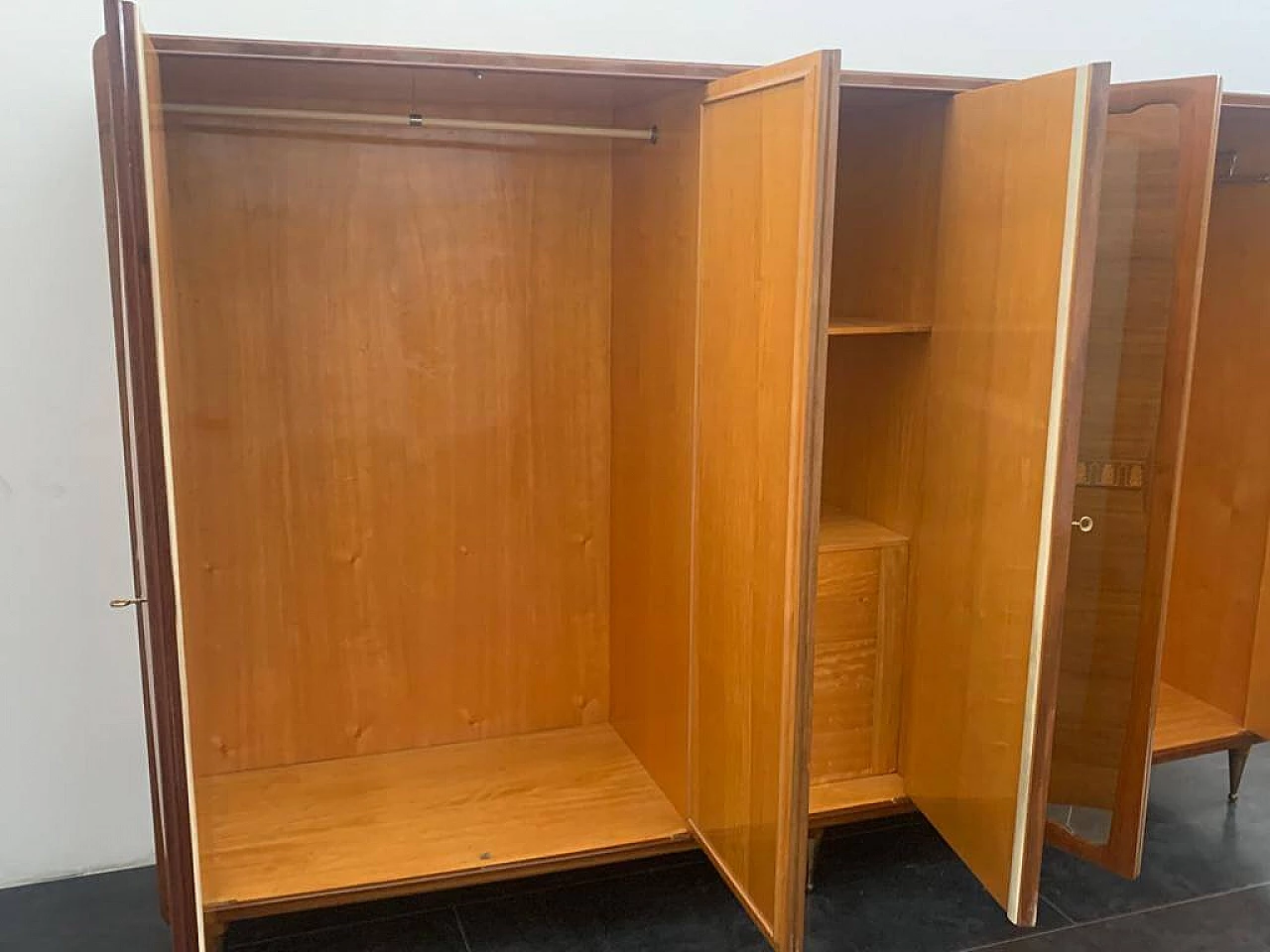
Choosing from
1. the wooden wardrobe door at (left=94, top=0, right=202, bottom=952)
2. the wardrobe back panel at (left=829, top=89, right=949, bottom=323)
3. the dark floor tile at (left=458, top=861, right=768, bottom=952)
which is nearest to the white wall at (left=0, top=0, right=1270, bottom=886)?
the wardrobe back panel at (left=829, top=89, right=949, bottom=323)

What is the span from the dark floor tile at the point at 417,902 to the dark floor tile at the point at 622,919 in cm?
3

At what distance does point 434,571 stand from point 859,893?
4.18 ft

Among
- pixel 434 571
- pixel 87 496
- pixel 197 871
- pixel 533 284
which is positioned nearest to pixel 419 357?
pixel 533 284

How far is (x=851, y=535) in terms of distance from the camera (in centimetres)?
256

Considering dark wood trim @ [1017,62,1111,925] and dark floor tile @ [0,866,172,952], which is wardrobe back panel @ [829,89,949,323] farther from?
dark floor tile @ [0,866,172,952]

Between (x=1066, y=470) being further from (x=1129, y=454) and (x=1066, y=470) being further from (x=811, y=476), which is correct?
(x=1129, y=454)

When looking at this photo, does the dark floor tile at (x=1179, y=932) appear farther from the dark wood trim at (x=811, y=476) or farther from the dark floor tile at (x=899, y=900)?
the dark wood trim at (x=811, y=476)

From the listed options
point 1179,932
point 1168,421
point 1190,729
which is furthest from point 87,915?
point 1190,729

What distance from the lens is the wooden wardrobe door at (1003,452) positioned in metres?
1.98

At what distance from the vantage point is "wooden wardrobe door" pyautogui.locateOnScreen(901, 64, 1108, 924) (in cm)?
198

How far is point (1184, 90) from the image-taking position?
2.27m

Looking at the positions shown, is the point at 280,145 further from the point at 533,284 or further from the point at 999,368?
the point at 999,368

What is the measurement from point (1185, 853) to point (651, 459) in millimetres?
1703

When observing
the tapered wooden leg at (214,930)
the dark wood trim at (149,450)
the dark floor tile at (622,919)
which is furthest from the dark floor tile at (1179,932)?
the dark wood trim at (149,450)
